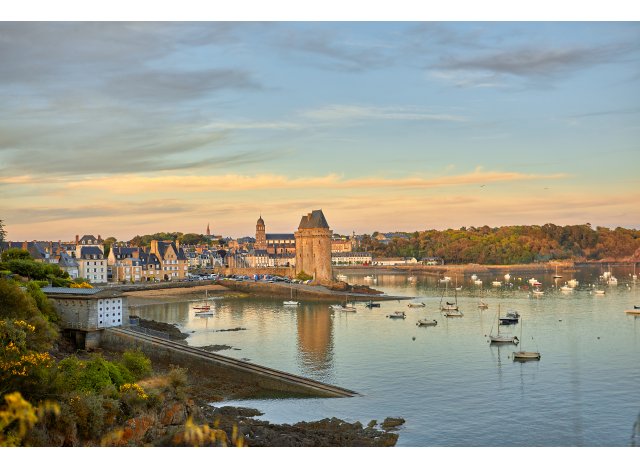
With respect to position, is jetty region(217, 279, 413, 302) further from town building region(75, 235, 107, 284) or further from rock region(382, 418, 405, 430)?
rock region(382, 418, 405, 430)

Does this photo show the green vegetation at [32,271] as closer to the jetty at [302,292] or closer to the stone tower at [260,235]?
the jetty at [302,292]

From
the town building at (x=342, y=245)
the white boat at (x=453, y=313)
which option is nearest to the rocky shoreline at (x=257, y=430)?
the white boat at (x=453, y=313)

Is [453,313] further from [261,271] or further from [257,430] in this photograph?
[261,271]

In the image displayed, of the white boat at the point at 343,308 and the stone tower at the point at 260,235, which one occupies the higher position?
the stone tower at the point at 260,235

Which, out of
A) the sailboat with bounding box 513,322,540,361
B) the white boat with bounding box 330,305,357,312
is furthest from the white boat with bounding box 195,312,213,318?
the sailboat with bounding box 513,322,540,361

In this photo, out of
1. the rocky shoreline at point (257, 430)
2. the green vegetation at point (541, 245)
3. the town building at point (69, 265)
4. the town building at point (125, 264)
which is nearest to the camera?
the rocky shoreline at point (257, 430)

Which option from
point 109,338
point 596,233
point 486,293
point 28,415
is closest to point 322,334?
point 109,338

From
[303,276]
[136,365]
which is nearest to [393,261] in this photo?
[303,276]

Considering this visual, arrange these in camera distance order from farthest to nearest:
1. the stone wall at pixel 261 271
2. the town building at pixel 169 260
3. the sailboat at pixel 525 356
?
the stone wall at pixel 261 271 → the town building at pixel 169 260 → the sailboat at pixel 525 356
